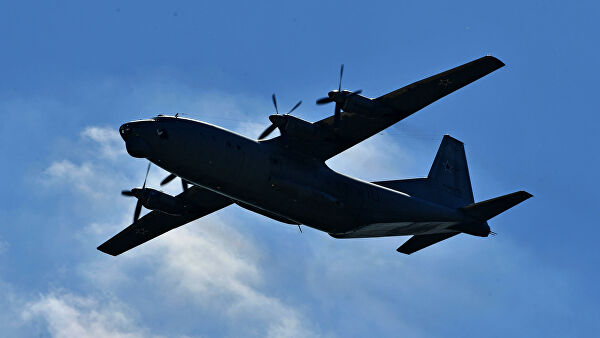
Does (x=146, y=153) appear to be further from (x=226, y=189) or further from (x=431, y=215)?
(x=431, y=215)

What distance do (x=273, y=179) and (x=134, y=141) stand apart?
6.21 metres

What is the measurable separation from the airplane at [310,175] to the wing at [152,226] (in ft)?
0.31

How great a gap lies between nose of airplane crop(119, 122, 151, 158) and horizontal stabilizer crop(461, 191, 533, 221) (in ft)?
57.0

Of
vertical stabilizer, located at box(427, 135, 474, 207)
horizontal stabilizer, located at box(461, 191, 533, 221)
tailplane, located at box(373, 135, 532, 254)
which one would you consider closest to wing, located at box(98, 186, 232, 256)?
tailplane, located at box(373, 135, 532, 254)

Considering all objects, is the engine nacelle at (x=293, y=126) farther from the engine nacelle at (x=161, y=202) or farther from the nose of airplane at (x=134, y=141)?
the engine nacelle at (x=161, y=202)

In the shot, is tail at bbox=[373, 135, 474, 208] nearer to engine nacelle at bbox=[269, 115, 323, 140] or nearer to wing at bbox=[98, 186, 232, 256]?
engine nacelle at bbox=[269, 115, 323, 140]

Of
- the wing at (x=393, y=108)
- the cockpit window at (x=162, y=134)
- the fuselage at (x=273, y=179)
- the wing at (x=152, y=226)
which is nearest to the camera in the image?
the cockpit window at (x=162, y=134)

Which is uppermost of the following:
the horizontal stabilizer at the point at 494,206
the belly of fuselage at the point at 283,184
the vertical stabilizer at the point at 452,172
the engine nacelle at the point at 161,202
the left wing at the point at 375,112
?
the vertical stabilizer at the point at 452,172

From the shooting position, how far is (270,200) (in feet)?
108

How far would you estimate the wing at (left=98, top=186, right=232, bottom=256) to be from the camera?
3878 cm

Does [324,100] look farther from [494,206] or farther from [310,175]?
[494,206]

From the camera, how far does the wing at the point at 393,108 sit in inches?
1320

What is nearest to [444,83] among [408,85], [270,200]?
[408,85]

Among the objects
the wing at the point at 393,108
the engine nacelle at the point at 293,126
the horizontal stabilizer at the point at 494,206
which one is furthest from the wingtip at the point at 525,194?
the engine nacelle at the point at 293,126
